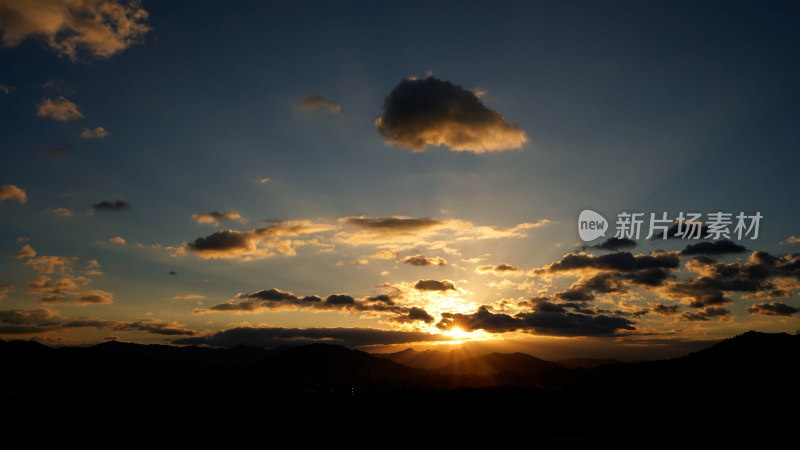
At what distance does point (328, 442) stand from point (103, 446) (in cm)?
8099

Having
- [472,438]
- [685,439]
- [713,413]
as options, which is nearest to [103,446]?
[472,438]

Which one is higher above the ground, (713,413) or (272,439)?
(713,413)

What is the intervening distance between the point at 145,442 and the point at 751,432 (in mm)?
206122

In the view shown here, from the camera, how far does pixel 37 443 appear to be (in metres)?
184

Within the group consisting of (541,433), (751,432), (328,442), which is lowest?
(328,442)

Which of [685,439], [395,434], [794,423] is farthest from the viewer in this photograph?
[395,434]

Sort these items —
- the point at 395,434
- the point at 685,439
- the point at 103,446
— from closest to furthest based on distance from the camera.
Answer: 1. the point at 685,439
2. the point at 103,446
3. the point at 395,434

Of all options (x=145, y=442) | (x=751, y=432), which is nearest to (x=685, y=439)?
(x=751, y=432)

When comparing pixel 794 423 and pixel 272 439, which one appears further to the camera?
pixel 272 439

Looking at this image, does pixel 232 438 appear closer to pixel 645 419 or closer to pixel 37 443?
pixel 37 443

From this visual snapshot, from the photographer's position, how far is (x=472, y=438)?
600 ft

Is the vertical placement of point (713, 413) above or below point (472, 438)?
above

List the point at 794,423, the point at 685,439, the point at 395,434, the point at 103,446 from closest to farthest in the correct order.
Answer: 1. the point at 685,439
2. the point at 794,423
3. the point at 103,446
4. the point at 395,434

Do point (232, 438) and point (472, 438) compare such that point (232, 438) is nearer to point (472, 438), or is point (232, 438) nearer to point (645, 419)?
point (472, 438)
